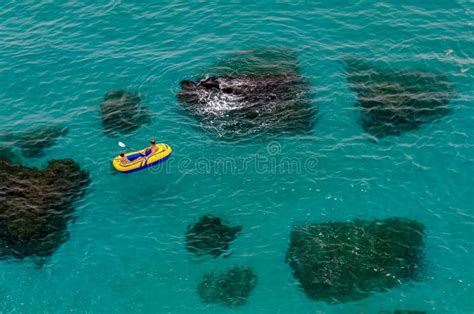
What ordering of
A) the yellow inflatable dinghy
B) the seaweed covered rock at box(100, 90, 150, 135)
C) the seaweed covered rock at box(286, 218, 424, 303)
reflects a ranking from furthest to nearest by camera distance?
the seaweed covered rock at box(100, 90, 150, 135) → the yellow inflatable dinghy → the seaweed covered rock at box(286, 218, 424, 303)

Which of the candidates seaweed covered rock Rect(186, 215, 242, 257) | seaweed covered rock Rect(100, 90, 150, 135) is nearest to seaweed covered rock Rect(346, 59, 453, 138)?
seaweed covered rock Rect(186, 215, 242, 257)

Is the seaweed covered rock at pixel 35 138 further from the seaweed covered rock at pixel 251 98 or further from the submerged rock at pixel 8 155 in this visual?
the seaweed covered rock at pixel 251 98

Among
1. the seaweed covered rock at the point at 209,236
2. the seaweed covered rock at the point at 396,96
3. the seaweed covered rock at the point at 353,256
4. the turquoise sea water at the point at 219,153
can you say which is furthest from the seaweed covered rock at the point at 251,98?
the seaweed covered rock at the point at 353,256

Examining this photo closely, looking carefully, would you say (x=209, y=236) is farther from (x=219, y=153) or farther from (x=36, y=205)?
(x=36, y=205)

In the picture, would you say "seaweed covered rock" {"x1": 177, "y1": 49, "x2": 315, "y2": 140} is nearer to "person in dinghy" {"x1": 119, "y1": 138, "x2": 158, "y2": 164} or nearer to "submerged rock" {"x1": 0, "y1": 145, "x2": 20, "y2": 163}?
"person in dinghy" {"x1": 119, "y1": 138, "x2": 158, "y2": 164}

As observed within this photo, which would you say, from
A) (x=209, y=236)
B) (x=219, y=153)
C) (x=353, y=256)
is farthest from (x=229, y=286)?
(x=219, y=153)

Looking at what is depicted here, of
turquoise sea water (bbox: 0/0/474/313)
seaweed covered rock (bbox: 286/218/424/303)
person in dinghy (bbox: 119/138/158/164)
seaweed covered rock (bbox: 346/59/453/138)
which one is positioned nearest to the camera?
seaweed covered rock (bbox: 286/218/424/303)
